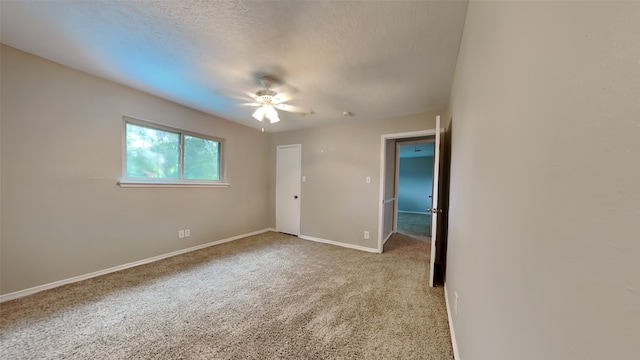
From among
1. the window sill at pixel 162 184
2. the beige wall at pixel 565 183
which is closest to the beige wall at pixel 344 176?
the window sill at pixel 162 184

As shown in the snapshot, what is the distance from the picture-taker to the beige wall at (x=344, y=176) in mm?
3604

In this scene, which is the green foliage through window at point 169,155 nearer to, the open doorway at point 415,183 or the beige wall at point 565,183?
the beige wall at point 565,183

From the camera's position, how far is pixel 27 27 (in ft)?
5.47

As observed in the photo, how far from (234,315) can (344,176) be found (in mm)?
2701

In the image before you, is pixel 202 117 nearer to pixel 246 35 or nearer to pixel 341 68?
pixel 246 35

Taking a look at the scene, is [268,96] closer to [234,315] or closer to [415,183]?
[234,315]

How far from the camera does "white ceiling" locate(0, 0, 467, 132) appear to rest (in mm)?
1445

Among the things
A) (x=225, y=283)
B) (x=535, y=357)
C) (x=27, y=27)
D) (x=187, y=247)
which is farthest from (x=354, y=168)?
(x=27, y=27)

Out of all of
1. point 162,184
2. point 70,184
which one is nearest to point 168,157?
point 162,184

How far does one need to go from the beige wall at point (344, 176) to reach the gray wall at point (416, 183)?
16.4 feet

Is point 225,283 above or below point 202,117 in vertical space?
below

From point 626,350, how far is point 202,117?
13.8 feet

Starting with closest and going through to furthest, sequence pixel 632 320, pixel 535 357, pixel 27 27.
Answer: pixel 632 320
pixel 535 357
pixel 27 27

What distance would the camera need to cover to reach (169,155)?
319 cm
